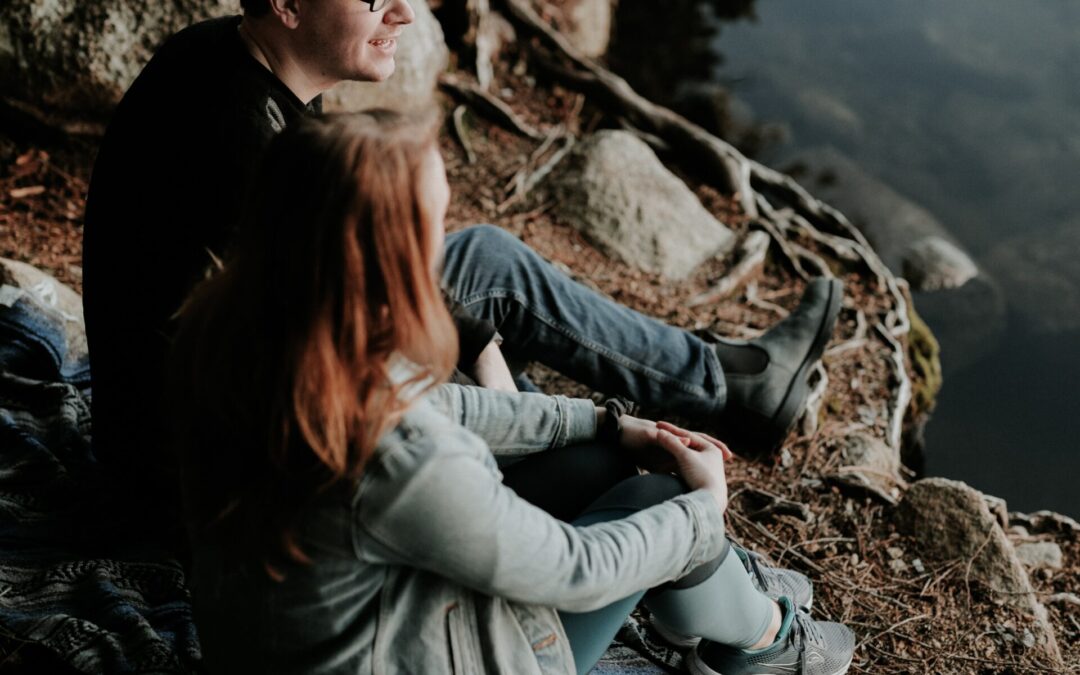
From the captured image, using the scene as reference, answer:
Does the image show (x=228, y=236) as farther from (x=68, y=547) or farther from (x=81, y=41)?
(x=81, y=41)

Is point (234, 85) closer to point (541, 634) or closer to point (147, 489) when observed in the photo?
point (147, 489)

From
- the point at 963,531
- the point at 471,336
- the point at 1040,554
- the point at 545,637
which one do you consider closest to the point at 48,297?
the point at 471,336

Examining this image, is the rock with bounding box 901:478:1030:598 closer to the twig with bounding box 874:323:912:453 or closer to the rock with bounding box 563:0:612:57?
the twig with bounding box 874:323:912:453

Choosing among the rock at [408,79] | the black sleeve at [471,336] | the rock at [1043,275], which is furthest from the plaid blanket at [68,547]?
the rock at [1043,275]

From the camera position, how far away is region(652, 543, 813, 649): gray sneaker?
2383 mm

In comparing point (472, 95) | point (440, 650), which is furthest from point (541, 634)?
point (472, 95)

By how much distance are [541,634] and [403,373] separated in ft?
1.70

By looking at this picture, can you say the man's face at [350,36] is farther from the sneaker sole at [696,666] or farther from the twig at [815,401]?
the twig at [815,401]

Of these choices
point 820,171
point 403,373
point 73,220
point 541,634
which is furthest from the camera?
point 820,171

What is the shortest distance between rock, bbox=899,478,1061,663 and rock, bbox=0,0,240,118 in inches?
119

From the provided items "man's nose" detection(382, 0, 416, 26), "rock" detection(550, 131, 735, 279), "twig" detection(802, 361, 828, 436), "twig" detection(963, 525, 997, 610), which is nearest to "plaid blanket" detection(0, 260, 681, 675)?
"twig" detection(963, 525, 997, 610)

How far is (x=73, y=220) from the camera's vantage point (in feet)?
12.6

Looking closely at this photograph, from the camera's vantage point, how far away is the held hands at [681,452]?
6.26 feet

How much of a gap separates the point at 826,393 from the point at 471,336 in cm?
161
